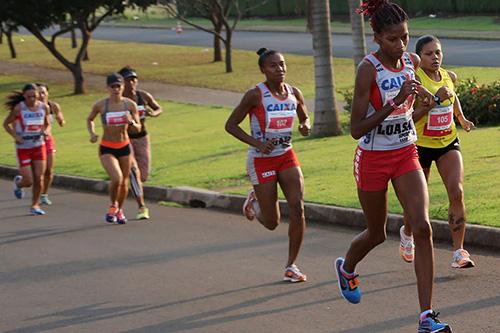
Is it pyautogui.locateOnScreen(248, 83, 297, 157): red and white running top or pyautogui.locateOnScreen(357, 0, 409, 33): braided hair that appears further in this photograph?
pyautogui.locateOnScreen(248, 83, 297, 157): red and white running top

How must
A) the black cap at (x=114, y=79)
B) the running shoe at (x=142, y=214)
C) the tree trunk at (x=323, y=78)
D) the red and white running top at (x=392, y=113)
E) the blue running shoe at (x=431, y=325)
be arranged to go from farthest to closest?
the tree trunk at (x=323, y=78), the running shoe at (x=142, y=214), the black cap at (x=114, y=79), the red and white running top at (x=392, y=113), the blue running shoe at (x=431, y=325)

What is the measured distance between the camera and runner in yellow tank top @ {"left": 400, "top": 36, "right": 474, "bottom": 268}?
31.9 ft

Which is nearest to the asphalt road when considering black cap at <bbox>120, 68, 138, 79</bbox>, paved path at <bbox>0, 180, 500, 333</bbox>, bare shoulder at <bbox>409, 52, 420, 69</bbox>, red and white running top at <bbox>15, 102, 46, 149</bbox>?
red and white running top at <bbox>15, 102, 46, 149</bbox>

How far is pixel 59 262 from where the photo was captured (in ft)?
38.1

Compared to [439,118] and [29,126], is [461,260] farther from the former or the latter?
[29,126]

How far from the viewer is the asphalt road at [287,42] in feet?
113

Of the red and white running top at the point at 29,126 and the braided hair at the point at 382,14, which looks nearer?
the braided hair at the point at 382,14

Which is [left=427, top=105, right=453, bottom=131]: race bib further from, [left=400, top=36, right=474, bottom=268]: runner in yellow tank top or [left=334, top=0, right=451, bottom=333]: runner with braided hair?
[left=334, top=0, right=451, bottom=333]: runner with braided hair

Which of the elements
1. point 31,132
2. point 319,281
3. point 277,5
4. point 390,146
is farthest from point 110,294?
point 277,5

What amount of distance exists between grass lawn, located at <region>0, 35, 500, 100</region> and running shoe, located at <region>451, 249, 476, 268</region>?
17872 mm

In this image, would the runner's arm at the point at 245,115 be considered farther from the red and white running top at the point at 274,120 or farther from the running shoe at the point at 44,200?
the running shoe at the point at 44,200

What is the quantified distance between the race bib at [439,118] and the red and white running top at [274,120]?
3.86ft

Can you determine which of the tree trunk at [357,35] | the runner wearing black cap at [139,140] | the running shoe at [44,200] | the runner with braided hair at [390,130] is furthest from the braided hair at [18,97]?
the runner with braided hair at [390,130]

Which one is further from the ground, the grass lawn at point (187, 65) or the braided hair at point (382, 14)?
the braided hair at point (382, 14)
